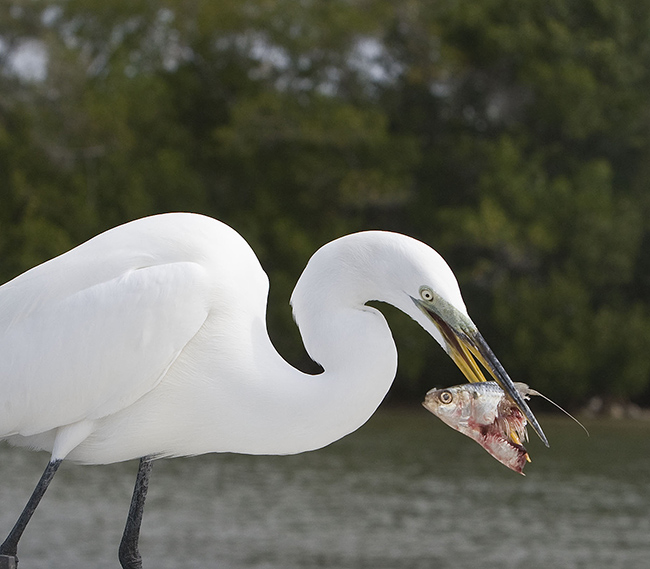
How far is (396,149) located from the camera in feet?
71.8

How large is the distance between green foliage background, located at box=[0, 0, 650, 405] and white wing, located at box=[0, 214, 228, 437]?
16.9 meters

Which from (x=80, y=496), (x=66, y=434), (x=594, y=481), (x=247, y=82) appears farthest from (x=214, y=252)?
(x=247, y=82)

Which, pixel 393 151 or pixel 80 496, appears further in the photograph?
pixel 393 151

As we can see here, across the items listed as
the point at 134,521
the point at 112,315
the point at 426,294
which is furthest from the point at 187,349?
the point at 426,294

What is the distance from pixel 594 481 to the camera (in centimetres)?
1363

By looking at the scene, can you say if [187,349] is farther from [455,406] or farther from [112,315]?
[455,406]

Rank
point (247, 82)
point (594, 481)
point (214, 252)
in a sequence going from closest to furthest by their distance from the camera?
point (214, 252) < point (594, 481) < point (247, 82)

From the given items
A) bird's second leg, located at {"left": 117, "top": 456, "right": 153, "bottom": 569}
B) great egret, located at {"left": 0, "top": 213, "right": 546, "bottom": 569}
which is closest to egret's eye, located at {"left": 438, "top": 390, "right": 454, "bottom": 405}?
great egret, located at {"left": 0, "top": 213, "right": 546, "bottom": 569}

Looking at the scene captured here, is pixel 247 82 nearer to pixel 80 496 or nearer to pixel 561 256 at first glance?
pixel 561 256

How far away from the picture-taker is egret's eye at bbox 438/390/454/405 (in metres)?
2.83

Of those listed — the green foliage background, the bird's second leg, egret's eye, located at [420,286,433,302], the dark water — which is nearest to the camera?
egret's eye, located at [420,286,433,302]

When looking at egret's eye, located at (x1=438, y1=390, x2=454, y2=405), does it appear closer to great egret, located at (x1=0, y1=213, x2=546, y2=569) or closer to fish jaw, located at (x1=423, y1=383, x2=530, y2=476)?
fish jaw, located at (x1=423, y1=383, x2=530, y2=476)

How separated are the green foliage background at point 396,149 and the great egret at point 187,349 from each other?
1679 cm

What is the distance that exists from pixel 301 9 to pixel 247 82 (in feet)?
6.81
